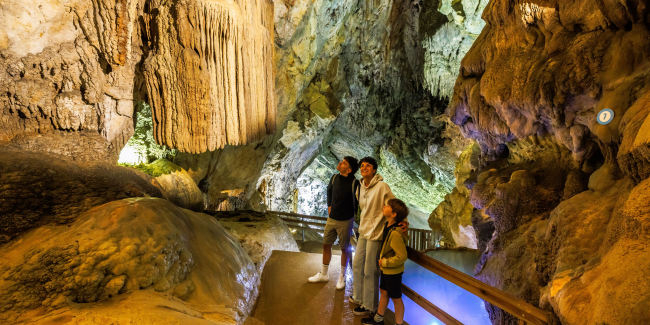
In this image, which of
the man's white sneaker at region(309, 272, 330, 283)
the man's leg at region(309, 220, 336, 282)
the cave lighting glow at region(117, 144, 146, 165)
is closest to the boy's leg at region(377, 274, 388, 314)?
the man's leg at region(309, 220, 336, 282)

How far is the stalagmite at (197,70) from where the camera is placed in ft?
17.1

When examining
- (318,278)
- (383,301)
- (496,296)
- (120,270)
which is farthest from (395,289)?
A: (120,270)

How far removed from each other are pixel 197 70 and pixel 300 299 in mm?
3840

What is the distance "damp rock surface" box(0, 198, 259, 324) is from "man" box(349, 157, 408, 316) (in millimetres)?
1129

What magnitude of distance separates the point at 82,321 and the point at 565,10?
592 centimetres

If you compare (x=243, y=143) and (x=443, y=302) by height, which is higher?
(x=243, y=143)

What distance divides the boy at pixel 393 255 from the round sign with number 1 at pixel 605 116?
2.43 m

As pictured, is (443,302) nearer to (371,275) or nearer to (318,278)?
(318,278)

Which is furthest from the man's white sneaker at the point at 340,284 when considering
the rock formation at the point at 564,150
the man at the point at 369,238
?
the rock formation at the point at 564,150

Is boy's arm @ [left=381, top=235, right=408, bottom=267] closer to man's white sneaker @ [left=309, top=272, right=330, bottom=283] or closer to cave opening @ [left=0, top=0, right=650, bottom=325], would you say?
cave opening @ [left=0, top=0, right=650, bottom=325]

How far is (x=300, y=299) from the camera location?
3.57 m

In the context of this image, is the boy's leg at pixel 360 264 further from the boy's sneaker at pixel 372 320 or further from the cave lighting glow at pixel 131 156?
the cave lighting glow at pixel 131 156

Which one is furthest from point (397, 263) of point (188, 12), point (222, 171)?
point (222, 171)

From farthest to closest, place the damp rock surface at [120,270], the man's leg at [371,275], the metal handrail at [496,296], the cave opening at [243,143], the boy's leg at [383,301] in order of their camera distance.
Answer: the man's leg at [371,275], the boy's leg at [383,301], the cave opening at [243,143], the damp rock surface at [120,270], the metal handrail at [496,296]
